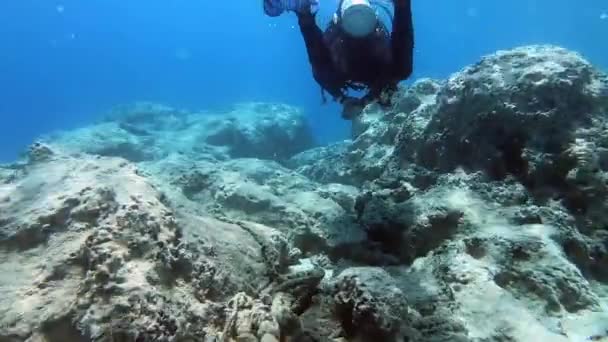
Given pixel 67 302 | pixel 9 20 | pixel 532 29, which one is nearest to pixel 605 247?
pixel 67 302

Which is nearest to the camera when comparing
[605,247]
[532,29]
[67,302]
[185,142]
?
[67,302]

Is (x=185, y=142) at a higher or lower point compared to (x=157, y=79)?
lower

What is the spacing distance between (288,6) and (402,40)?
1315 millimetres

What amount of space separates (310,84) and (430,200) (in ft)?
245

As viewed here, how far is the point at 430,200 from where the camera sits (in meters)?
4.50

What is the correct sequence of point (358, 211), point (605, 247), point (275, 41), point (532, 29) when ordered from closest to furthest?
1. point (605, 247)
2. point (358, 211)
3. point (532, 29)
4. point (275, 41)

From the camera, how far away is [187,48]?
13800 cm

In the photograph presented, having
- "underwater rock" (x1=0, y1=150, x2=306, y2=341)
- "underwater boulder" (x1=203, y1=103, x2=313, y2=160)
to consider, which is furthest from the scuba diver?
"underwater boulder" (x1=203, y1=103, x2=313, y2=160)

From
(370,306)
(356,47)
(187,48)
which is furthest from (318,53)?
(187,48)

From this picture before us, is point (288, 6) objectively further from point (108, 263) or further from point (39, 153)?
point (108, 263)

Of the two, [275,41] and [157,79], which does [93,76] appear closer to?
[157,79]

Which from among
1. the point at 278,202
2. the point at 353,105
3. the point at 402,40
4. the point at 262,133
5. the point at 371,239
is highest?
the point at 262,133

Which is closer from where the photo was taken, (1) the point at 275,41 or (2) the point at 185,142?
(2) the point at 185,142

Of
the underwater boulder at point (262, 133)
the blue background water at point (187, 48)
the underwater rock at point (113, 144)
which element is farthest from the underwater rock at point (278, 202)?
the blue background water at point (187, 48)
